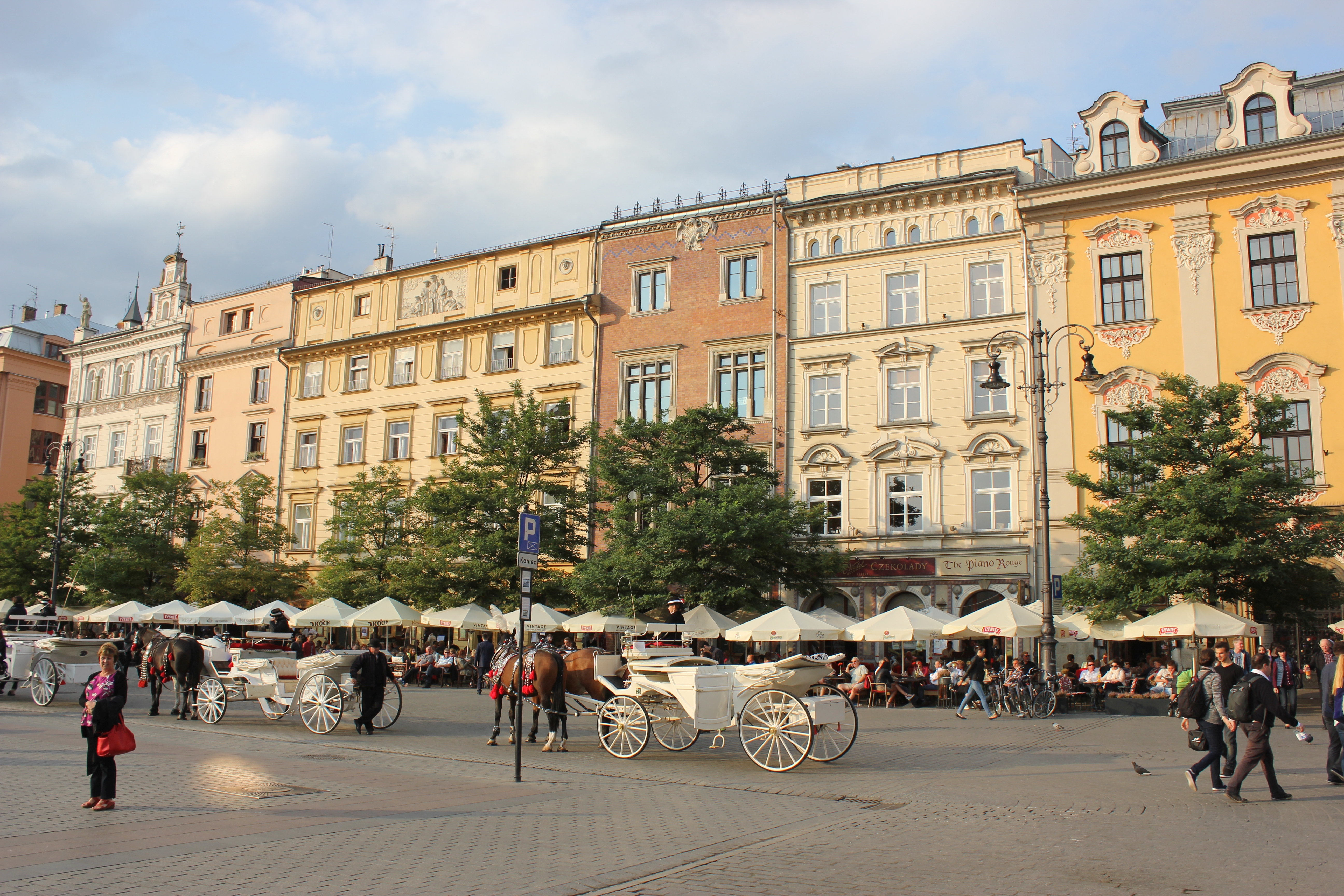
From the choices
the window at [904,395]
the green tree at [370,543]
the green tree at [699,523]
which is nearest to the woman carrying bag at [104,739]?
the green tree at [699,523]

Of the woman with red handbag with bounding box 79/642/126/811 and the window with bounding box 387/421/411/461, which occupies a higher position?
the window with bounding box 387/421/411/461

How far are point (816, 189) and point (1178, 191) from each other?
11394mm

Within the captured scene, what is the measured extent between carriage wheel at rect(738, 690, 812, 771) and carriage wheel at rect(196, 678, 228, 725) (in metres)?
10.00

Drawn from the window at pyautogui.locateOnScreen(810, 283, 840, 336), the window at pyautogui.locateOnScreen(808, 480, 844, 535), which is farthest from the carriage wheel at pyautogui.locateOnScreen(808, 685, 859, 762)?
the window at pyautogui.locateOnScreen(810, 283, 840, 336)

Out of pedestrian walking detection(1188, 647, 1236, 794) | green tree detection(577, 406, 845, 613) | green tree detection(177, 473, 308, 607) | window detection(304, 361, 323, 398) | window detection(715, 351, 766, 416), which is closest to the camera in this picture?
pedestrian walking detection(1188, 647, 1236, 794)

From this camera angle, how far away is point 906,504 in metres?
33.8

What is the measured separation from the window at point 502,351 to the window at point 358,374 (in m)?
6.79

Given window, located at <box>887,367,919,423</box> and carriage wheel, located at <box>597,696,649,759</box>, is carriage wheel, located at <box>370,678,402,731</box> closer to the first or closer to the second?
carriage wheel, located at <box>597,696,649,759</box>

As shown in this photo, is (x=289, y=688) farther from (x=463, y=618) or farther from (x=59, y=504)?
(x=59, y=504)

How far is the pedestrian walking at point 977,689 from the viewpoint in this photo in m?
22.3

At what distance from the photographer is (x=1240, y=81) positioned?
31.2m

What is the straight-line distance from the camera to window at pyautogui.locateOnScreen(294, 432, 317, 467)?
4681cm

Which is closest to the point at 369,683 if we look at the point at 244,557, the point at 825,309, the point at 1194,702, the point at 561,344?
the point at 1194,702

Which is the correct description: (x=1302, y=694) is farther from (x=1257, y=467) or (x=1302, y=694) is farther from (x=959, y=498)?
(x=959, y=498)
